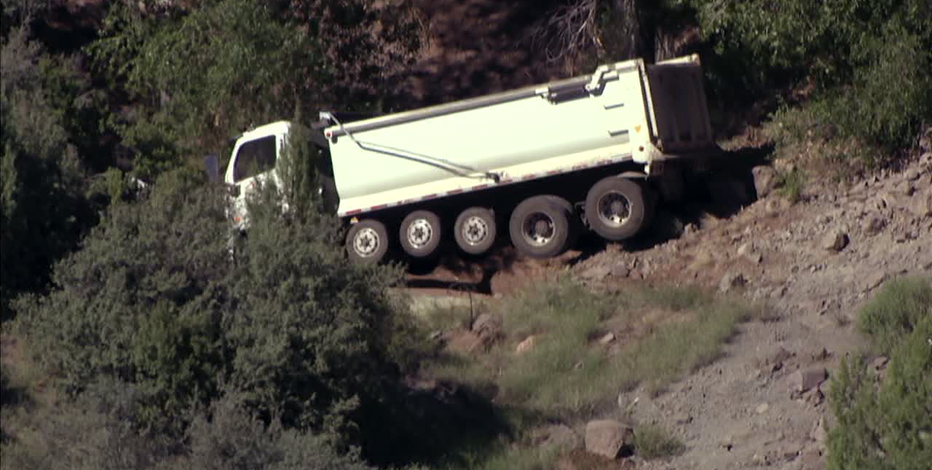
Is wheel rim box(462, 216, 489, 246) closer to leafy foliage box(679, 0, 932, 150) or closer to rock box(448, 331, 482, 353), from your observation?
rock box(448, 331, 482, 353)

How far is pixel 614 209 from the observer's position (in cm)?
2094

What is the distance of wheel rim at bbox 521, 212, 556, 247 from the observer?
21266mm

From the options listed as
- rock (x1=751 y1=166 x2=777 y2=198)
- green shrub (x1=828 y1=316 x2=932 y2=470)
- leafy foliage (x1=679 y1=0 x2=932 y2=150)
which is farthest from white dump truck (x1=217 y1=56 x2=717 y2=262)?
green shrub (x1=828 y1=316 x2=932 y2=470)

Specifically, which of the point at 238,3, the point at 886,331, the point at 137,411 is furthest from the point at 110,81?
the point at 886,331

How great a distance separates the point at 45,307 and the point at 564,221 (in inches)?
306

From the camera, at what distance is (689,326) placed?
17.3m

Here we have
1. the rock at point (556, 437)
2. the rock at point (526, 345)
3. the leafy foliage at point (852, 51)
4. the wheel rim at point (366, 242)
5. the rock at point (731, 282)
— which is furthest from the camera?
the wheel rim at point (366, 242)

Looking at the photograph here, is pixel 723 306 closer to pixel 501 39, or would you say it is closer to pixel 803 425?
pixel 803 425

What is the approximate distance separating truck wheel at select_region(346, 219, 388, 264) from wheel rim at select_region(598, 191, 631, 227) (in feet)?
10.5

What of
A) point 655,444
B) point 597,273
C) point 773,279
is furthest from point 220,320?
point 773,279

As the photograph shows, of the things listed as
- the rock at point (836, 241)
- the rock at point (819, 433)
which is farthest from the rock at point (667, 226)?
the rock at point (819, 433)

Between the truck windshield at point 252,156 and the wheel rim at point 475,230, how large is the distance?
116 inches

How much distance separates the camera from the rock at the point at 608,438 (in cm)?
1445

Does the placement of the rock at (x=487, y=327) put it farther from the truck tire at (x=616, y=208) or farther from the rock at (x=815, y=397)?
the rock at (x=815, y=397)
